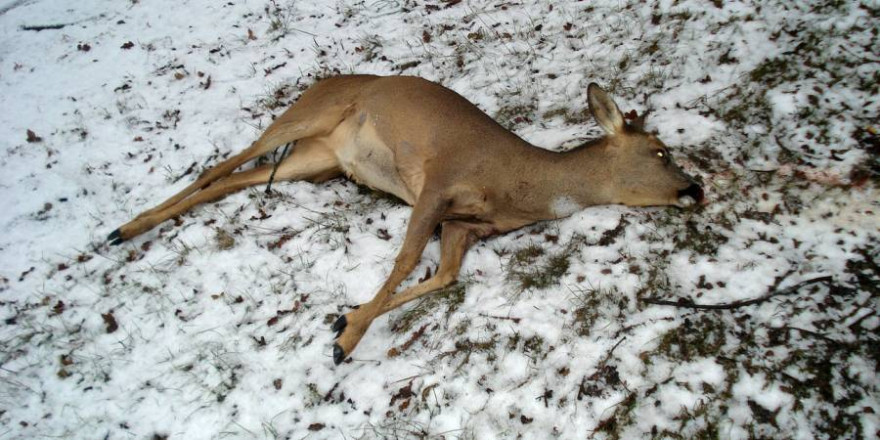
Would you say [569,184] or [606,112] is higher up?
[606,112]

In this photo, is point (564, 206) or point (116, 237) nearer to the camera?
point (564, 206)

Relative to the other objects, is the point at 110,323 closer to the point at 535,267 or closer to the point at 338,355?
the point at 338,355

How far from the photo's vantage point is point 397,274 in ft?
16.0

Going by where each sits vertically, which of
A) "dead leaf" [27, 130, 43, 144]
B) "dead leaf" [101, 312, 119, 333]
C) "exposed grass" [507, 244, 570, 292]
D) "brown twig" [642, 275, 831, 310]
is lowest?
"dead leaf" [101, 312, 119, 333]

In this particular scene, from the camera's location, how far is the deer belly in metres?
5.65

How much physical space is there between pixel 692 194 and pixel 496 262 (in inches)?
68.8

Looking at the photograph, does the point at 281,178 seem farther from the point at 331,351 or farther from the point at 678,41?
the point at 678,41

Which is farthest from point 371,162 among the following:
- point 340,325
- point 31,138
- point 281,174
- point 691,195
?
point 31,138

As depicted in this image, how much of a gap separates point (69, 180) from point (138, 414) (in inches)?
139

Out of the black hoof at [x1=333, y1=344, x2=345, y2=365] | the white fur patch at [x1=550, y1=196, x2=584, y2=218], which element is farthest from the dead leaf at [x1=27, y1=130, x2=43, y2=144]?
the white fur patch at [x1=550, y1=196, x2=584, y2=218]

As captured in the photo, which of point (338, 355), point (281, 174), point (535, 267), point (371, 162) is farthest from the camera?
point (281, 174)

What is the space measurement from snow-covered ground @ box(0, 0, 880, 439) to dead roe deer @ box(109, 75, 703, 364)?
179 millimetres

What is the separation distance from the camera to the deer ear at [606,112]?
509 cm

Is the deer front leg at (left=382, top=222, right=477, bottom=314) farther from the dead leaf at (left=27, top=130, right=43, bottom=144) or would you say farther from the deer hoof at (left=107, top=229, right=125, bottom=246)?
the dead leaf at (left=27, top=130, right=43, bottom=144)
